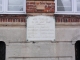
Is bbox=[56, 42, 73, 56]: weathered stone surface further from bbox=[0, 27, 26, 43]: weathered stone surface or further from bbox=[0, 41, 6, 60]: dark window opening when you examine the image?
bbox=[0, 41, 6, 60]: dark window opening

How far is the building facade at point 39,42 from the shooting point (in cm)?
723

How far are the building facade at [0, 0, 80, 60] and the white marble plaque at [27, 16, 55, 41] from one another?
11cm

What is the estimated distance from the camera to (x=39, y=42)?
725cm

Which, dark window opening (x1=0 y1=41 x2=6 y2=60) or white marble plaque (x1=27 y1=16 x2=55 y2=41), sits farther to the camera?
dark window opening (x1=0 y1=41 x2=6 y2=60)

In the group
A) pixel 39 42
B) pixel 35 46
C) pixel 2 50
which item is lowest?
pixel 2 50

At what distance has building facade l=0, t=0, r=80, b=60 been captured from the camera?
7.23 metres

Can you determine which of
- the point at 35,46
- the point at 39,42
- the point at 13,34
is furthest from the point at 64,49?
the point at 13,34

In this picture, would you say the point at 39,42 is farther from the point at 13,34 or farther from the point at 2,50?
the point at 2,50

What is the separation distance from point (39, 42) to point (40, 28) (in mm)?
455

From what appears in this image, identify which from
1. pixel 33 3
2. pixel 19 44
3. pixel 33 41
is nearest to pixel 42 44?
pixel 33 41

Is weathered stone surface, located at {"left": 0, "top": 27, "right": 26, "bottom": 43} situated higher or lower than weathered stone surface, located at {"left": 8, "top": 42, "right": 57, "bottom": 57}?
higher

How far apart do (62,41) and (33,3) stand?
1.56 m

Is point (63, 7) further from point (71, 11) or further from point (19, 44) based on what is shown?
point (19, 44)

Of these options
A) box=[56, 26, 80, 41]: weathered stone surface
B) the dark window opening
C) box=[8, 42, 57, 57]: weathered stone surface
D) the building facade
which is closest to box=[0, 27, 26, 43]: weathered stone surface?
the building facade
